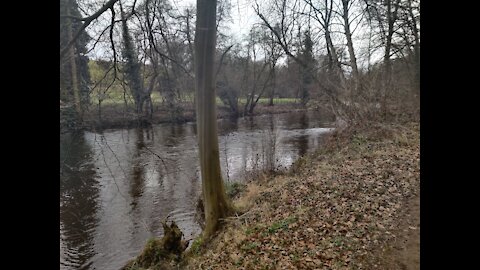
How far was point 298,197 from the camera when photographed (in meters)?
7.03

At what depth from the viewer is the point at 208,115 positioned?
235 inches

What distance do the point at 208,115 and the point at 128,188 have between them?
609 cm

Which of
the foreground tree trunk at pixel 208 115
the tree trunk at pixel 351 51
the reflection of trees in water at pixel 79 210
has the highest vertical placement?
the tree trunk at pixel 351 51

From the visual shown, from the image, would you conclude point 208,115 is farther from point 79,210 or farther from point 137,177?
point 137,177

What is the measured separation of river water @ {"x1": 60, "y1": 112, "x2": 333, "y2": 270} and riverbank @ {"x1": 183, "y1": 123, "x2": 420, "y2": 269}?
1996mm

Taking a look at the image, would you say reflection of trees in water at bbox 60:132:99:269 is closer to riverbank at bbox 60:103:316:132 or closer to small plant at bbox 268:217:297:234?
riverbank at bbox 60:103:316:132

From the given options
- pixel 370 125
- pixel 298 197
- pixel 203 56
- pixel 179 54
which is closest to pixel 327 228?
pixel 298 197

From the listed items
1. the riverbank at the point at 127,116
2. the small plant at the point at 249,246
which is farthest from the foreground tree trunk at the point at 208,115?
the riverbank at the point at 127,116

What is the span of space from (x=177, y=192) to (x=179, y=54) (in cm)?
568

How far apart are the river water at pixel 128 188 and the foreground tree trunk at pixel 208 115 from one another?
896 mm

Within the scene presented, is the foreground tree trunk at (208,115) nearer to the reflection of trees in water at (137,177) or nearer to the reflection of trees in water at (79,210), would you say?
the reflection of trees in water at (79,210)

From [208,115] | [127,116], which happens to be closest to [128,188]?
[127,116]

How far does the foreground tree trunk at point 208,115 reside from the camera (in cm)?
555
